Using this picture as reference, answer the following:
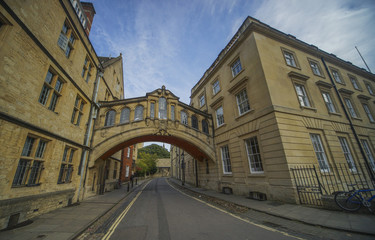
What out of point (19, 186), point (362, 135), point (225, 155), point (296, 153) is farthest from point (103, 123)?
point (362, 135)

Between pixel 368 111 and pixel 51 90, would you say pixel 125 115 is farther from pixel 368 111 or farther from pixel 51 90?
pixel 368 111

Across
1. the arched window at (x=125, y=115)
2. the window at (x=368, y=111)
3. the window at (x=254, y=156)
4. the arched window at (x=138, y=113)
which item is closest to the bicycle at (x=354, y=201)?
the window at (x=254, y=156)

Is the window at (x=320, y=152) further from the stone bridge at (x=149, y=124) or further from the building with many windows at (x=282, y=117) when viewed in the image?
the stone bridge at (x=149, y=124)

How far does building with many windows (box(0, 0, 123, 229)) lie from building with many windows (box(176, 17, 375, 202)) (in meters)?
9.74

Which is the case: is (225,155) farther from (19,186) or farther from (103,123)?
(19,186)

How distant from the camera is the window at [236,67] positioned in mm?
12692

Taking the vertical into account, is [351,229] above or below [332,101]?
below

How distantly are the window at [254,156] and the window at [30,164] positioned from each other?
1206 cm

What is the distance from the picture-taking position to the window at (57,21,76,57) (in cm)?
795

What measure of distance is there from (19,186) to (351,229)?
11.2 meters

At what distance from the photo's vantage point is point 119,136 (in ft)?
39.7

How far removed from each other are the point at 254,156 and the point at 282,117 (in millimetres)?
3262

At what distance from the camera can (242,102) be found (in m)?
11.7

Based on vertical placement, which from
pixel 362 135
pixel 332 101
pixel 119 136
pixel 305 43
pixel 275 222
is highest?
pixel 305 43
